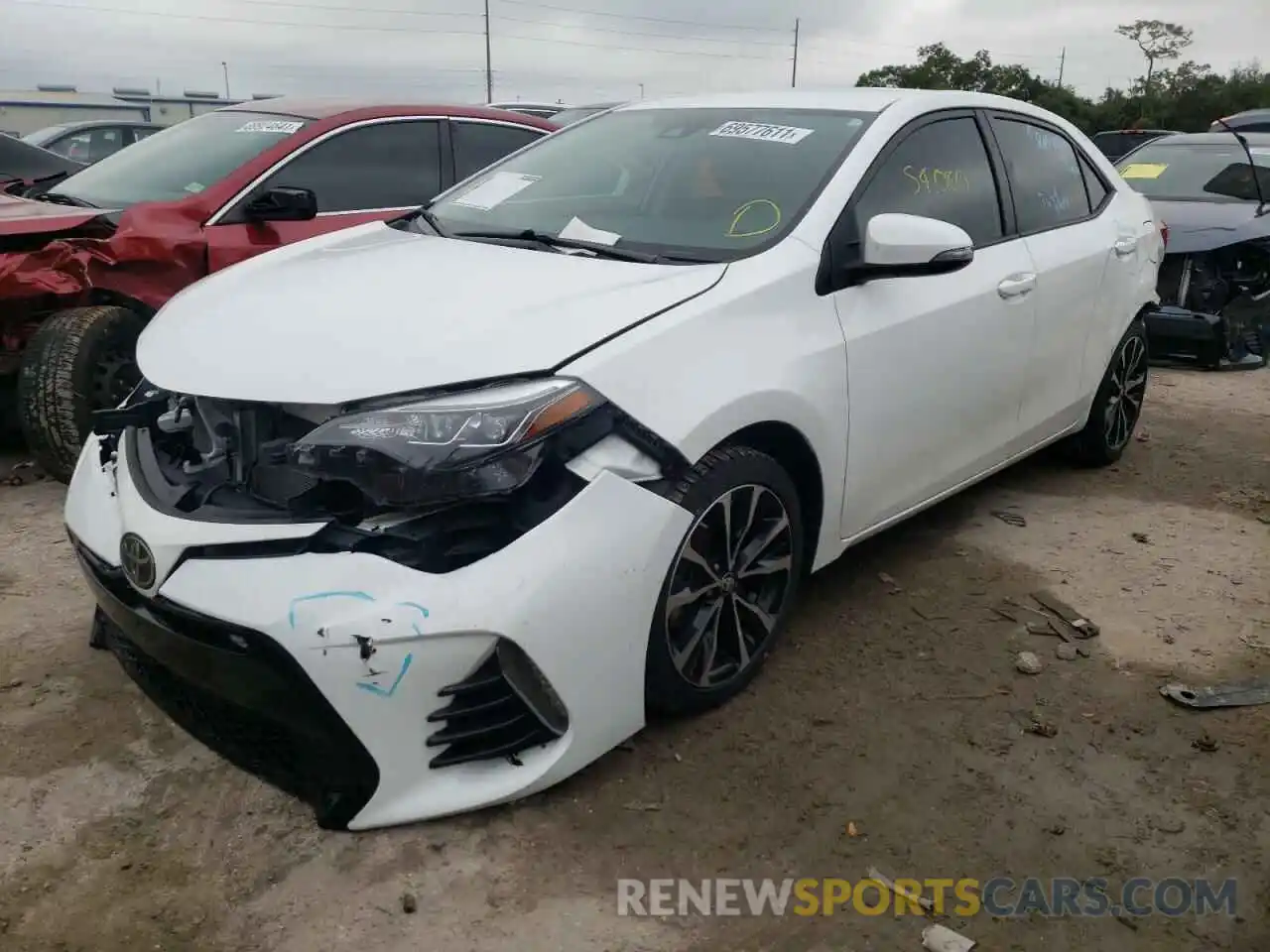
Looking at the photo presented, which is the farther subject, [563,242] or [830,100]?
[830,100]

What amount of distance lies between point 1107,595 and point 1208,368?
438 cm

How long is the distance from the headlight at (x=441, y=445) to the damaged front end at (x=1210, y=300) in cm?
606

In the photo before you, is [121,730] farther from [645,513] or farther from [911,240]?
[911,240]

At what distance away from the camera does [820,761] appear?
2691mm

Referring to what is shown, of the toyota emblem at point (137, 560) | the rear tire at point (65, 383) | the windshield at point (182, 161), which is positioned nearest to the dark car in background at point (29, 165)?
the windshield at point (182, 161)

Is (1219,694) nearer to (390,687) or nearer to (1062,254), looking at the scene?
(1062,254)

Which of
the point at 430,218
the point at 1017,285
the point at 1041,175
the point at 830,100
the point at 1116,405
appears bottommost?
the point at 1116,405

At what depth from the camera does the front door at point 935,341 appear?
10.1ft

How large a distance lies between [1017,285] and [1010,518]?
3.55ft

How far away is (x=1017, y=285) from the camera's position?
3.72 m

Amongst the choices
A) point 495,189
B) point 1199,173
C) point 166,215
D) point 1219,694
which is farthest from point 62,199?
point 1199,173

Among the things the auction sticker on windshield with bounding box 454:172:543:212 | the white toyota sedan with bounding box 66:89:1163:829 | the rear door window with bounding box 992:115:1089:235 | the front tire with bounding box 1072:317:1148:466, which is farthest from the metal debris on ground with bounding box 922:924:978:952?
the front tire with bounding box 1072:317:1148:466

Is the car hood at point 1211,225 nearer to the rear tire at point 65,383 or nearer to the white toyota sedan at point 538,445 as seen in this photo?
the white toyota sedan at point 538,445

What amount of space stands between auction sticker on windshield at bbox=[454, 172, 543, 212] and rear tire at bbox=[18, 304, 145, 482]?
1565mm
